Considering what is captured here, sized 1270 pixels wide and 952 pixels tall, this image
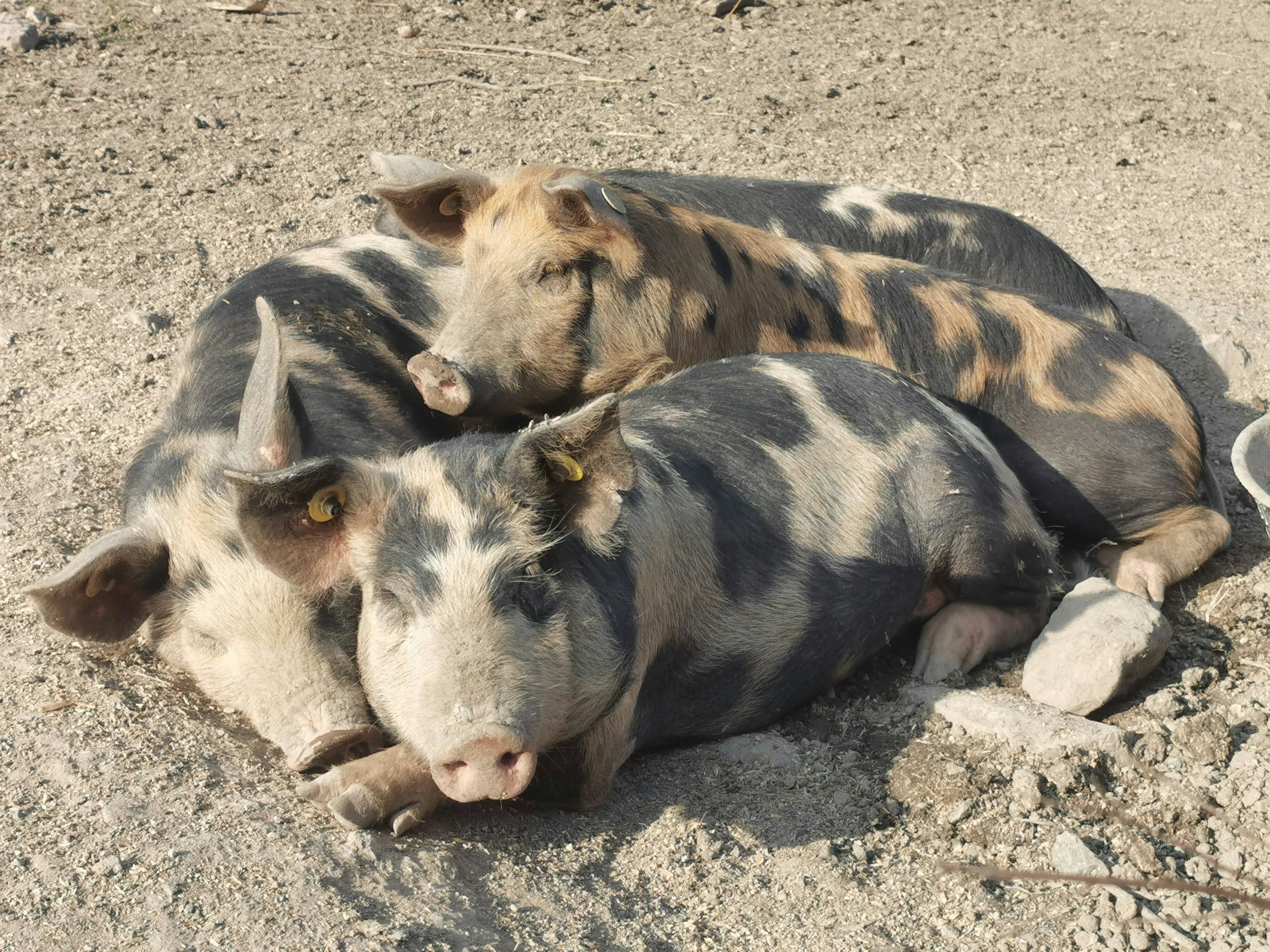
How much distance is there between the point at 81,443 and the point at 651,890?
3.08 meters

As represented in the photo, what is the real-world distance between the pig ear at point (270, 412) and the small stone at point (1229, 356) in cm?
471

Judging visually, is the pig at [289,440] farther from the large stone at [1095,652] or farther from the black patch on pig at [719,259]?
the large stone at [1095,652]

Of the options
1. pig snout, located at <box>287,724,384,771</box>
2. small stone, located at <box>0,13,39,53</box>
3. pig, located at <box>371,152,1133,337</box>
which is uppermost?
small stone, located at <box>0,13,39,53</box>

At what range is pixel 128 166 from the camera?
752 cm

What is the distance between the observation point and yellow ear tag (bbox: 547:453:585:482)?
336 centimetres

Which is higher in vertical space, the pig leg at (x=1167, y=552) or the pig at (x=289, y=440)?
the pig at (x=289, y=440)

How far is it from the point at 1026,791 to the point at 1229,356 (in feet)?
12.1

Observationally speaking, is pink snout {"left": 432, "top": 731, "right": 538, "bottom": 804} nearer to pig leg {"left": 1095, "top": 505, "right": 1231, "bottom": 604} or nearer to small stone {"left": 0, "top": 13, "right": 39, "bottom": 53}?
pig leg {"left": 1095, "top": 505, "right": 1231, "bottom": 604}

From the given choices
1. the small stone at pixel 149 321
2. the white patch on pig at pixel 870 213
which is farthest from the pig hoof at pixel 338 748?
the white patch on pig at pixel 870 213

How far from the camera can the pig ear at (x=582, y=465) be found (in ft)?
10.7

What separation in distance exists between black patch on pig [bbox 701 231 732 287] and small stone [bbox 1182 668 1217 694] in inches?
88.8

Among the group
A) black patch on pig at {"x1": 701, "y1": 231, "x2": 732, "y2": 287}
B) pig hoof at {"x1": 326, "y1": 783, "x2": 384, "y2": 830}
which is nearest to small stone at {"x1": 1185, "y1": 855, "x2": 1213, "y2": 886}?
pig hoof at {"x1": 326, "y1": 783, "x2": 384, "y2": 830}

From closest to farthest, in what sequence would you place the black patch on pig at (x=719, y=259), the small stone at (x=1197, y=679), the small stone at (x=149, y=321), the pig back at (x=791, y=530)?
the pig back at (x=791, y=530) < the small stone at (x=1197, y=679) < the black patch on pig at (x=719, y=259) < the small stone at (x=149, y=321)

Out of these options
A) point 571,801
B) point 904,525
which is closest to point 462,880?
point 571,801
